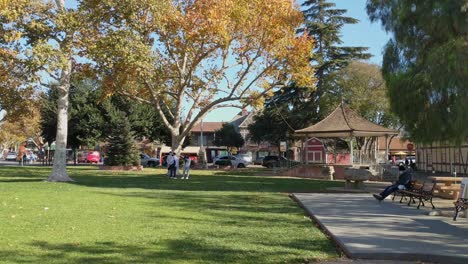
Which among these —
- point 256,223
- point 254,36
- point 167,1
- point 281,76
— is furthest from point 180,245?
point 281,76

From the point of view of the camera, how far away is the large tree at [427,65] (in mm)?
14328

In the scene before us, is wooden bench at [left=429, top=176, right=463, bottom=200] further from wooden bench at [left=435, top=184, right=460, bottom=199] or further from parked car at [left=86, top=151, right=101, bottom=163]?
parked car at [left=86, top=151, right=101, bottom=163]

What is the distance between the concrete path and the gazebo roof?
19893mm

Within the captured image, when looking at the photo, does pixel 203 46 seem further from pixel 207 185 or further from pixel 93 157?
pixel 93 157

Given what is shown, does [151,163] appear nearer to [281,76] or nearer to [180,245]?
[281,76]

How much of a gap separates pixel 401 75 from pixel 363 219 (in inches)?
299

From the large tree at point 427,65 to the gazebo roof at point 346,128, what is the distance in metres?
15.9

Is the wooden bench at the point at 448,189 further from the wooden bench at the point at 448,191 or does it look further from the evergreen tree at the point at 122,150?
the evergreen tree at the point at 122,150

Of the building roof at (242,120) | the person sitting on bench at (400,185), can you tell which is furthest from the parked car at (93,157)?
the person sitting on bench at (400,185)

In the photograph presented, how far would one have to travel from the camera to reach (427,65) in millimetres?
15266

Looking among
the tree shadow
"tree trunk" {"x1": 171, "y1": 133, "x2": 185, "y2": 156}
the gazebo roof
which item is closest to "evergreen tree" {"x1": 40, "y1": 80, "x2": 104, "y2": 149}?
"tree trunk" {"x1": 171, "y1": 133, "x2": 185, "y2": 156}

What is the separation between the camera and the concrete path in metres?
7.77

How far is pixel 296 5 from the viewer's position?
108 feet

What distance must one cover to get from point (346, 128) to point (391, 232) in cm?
2534
